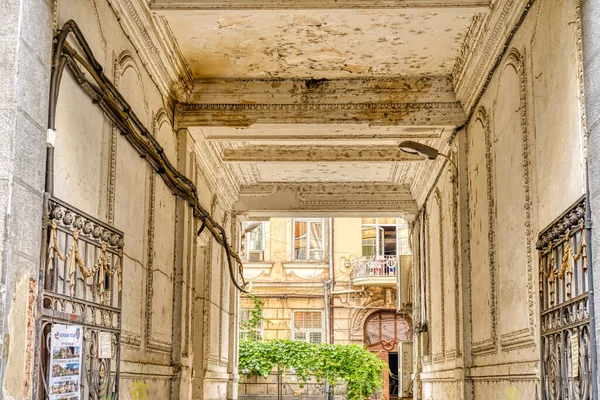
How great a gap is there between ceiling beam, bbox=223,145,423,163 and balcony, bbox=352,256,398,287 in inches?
550

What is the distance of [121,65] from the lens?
588cm

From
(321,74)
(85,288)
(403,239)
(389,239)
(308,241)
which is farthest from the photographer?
(389,239)

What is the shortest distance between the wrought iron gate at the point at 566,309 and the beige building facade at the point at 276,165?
0.02 metres

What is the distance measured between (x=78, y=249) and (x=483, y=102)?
389 cm

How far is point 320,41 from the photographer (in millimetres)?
7137

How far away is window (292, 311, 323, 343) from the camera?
24.8 meters

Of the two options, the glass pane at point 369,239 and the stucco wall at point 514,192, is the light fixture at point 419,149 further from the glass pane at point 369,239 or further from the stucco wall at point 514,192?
the glass pane at point 369,239

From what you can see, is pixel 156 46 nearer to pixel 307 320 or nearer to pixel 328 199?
pixel 328 199

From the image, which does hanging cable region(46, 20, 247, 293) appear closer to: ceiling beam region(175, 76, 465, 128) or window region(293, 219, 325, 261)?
ceiling beam region(175, 76, 465, 128)

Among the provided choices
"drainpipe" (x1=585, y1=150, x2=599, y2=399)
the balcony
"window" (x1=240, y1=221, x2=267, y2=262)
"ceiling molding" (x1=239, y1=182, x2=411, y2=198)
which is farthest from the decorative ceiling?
"window" (x1=240, y1=221, x2=267, y2=262)

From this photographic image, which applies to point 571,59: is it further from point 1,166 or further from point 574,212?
point 1,166

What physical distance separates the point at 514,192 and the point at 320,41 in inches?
89.2

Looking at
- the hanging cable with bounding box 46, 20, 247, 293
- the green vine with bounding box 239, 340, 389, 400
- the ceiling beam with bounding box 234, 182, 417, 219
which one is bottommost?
the green vine with bounding box 239, 340, 389, 400

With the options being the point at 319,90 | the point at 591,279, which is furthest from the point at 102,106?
the point at 319,90
